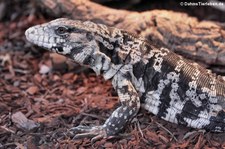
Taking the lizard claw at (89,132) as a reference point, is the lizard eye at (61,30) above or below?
above

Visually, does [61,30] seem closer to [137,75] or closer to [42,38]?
[42,38]

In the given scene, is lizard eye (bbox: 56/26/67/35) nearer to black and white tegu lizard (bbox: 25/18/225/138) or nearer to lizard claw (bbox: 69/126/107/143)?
black and white tegu lizard (bbox: 25/18/225/138)

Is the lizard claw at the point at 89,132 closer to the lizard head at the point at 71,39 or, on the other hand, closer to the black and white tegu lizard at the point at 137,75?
the black and white tegu lizard at the point at 137,75

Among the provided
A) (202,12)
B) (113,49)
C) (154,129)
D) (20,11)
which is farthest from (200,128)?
(20,11)

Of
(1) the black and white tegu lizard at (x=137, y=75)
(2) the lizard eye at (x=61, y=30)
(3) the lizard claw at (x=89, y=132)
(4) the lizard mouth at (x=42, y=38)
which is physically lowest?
(3) the lizard claw at (x=89, y=132)

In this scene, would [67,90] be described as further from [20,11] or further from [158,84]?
[20,11]

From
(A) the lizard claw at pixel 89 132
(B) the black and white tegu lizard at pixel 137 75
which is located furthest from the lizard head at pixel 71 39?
(A) the lizard claw at pixel 89 132

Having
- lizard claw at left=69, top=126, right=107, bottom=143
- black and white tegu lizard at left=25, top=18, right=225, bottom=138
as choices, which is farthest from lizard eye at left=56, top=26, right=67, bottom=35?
lizard claw at left=69, top=126, right=107, bottom=143
